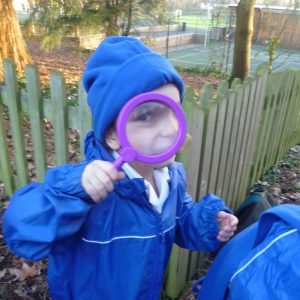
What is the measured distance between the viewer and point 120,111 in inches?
47.5

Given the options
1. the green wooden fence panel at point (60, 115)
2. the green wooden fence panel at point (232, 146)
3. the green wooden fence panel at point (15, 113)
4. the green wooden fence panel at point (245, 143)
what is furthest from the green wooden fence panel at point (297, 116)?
the green wooden fence panel at point (15, 113)

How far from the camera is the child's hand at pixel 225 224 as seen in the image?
5.28 feet

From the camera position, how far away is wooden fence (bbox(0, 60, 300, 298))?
7.49 feet

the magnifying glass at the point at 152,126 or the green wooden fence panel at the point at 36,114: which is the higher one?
the magnifying glass at the point at 152,126

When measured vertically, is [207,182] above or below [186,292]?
above

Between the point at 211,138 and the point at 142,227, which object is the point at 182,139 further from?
the point at 211,138

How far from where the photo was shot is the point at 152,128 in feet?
3.93

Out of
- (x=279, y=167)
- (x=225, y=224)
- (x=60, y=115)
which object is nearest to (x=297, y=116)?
(x=279, y=167)

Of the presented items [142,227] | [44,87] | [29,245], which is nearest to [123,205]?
[142,227]

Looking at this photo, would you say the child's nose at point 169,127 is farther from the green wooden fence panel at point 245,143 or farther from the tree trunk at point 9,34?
the tree trunk at point 9,34

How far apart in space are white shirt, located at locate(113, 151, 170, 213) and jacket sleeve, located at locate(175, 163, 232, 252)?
148 mm

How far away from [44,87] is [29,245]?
4348 mm

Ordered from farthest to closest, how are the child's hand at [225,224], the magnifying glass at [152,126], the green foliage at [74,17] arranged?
the green foliage at [74,17]
the child's hand at [225,224]
the magnifying glass at [152,126]

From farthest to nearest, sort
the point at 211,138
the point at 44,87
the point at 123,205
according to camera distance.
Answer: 1. the point at 44,87
2. the point at 211,138
3. the point at 123,205
